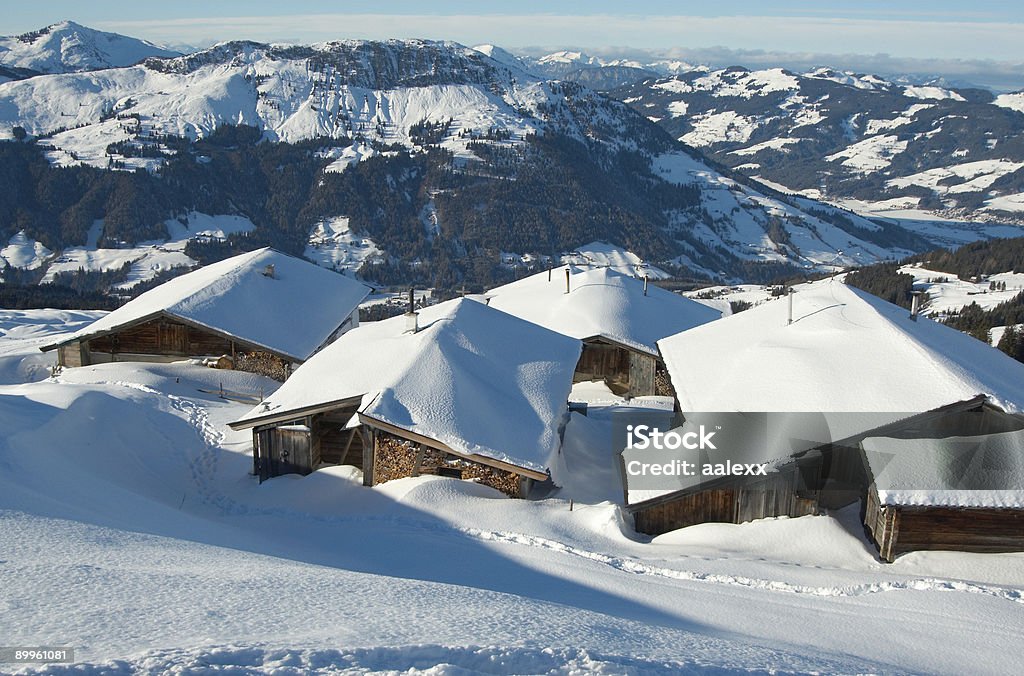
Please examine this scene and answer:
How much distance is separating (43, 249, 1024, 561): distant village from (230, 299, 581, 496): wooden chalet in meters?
0.05

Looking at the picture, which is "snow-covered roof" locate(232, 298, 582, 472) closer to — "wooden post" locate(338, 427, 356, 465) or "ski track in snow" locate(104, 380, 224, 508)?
"wooden post" locate(338, 427, 356, 465)

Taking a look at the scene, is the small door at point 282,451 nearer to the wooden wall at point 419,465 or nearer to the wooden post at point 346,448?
the wooden post at point 346,448

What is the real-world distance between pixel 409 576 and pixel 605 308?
2176 cm

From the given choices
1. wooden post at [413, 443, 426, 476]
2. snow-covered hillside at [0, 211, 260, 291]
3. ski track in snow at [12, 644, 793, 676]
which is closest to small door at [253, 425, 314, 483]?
wooden post at [413, 443, 426, 476]

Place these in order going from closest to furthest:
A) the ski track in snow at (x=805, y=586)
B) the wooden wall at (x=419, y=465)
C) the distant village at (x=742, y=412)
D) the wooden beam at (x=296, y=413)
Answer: the ski track in snow at (x=805, y=586) < the distant village at (x=742, y=412) < the wooden wall at (x=419, y=465) < the wooden beam at (x=296, y=413)

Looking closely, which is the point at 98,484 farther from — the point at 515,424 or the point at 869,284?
the point at 869,284

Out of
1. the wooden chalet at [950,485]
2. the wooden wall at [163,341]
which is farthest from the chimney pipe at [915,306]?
the wooden wall at [163,341]

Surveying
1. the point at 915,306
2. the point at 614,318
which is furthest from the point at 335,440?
the point at 614,318

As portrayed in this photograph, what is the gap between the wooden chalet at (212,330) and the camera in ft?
101

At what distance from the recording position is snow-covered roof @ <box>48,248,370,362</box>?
3086cm

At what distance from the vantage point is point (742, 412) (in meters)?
18.0

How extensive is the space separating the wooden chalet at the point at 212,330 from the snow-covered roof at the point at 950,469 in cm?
2154

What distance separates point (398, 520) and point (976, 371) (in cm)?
1295

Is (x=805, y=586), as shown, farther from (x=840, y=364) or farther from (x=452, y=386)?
(x=452, y=386)
